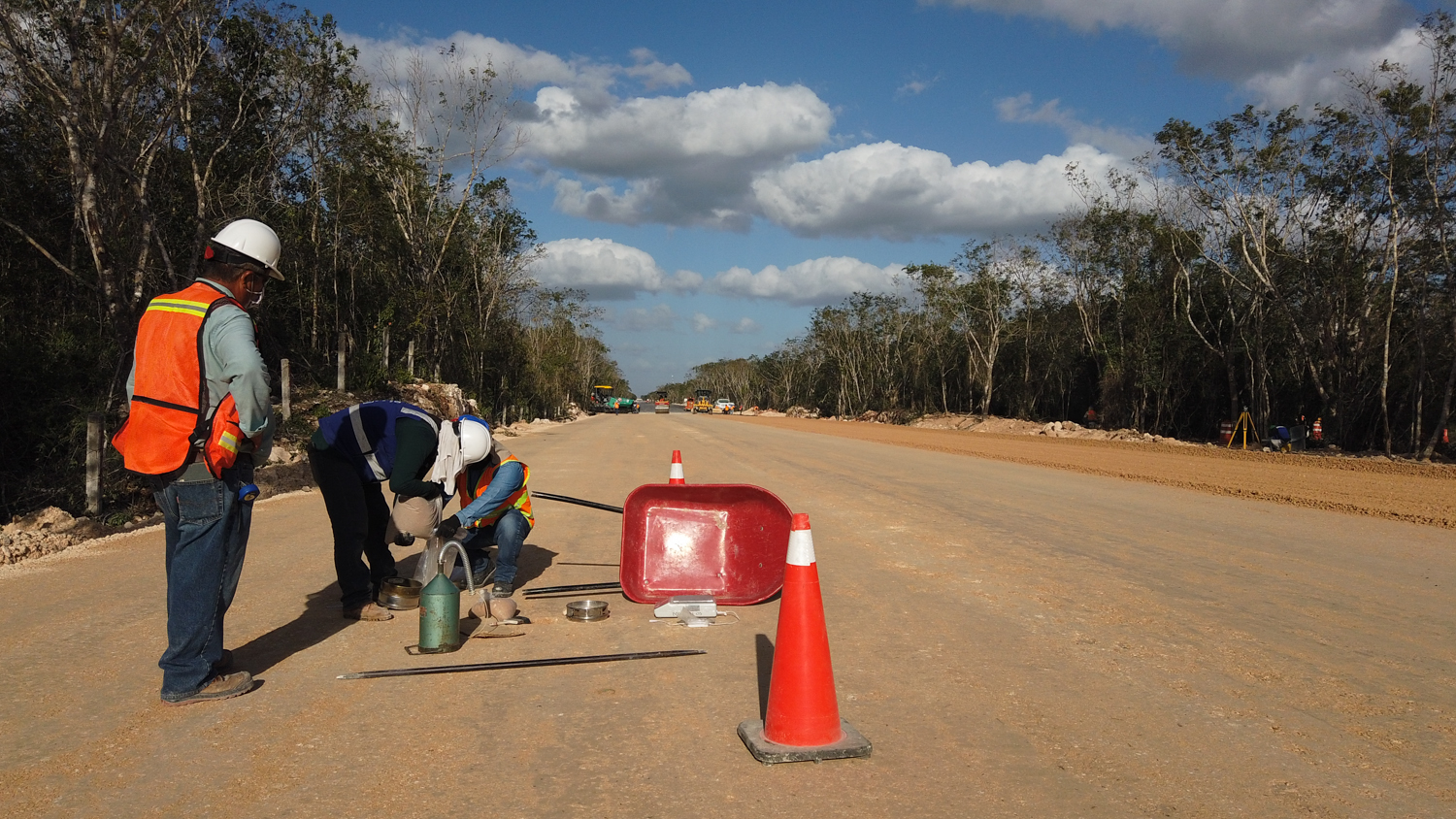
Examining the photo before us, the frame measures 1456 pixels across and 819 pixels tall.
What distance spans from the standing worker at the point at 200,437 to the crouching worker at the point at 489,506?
1780 mm

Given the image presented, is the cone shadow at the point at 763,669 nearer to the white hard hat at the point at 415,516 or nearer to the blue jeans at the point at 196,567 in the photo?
the white hard hat at the point at 415,516

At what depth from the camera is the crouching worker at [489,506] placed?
5.70 metres

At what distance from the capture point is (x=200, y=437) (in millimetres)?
3658

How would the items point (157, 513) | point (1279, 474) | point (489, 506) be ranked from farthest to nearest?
point (1279, 474) → point (157, 513) → point (489, 506)

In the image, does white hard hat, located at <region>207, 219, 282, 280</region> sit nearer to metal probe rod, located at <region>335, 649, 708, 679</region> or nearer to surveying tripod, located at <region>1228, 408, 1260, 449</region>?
metal probe rod, located at <region>335, 649, 708, 679</region>

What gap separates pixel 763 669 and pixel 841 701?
1.90ft

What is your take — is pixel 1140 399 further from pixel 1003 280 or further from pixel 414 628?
pixel 414 628

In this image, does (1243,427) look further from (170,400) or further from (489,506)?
(170,400)

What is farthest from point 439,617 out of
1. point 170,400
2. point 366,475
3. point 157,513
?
Answer: point 157,513

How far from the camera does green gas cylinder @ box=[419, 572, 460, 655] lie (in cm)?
456

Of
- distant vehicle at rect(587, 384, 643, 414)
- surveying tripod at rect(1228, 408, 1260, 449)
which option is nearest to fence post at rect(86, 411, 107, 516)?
surveying tripod at rect(1228, 408, 1260, 449)

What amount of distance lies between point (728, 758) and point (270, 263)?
9.92 feet


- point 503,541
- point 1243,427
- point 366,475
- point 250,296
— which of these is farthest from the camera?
point 1243,427

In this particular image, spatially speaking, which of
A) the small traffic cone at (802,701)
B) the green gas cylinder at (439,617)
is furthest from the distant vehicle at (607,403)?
the small traffic cone at (802,701)
